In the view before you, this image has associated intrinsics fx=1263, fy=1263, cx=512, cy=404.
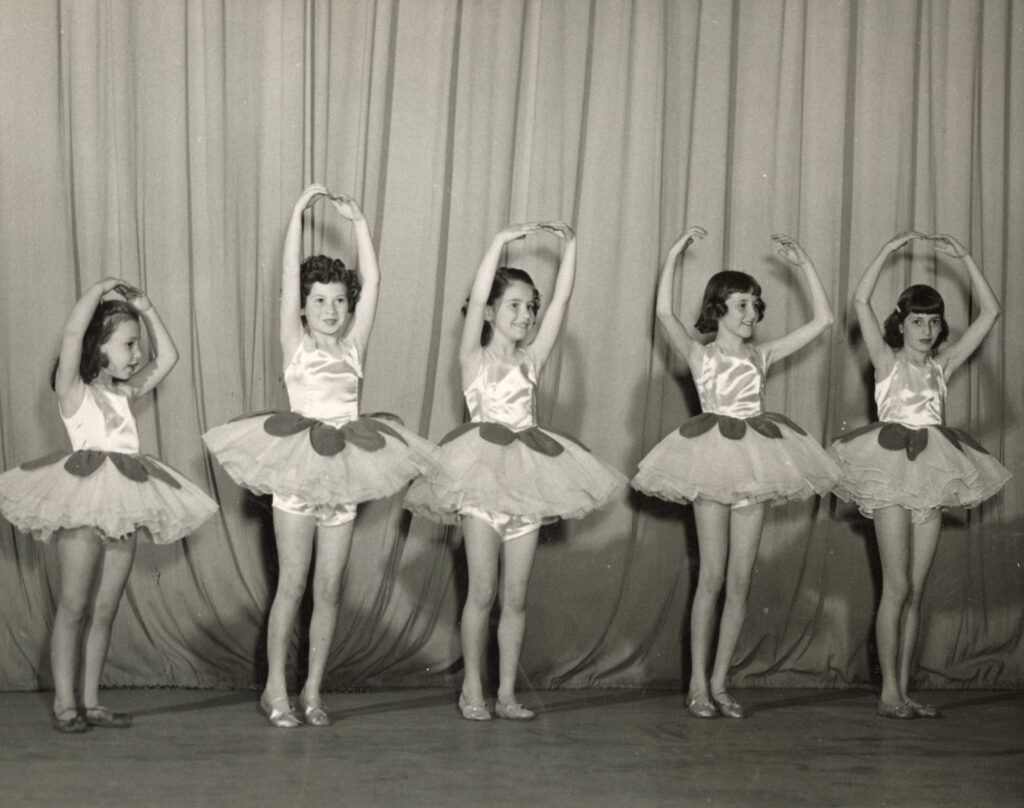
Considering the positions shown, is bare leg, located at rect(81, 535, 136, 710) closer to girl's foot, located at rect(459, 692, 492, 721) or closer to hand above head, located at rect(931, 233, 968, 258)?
girl's foot, located at rect(459, 692, 492, 721)

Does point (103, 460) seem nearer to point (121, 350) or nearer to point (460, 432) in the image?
point (121, 350)

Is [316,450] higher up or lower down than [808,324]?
lower down

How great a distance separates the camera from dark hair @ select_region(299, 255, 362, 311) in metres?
3.84

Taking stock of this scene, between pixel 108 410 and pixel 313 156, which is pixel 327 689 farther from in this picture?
pixel 313 156

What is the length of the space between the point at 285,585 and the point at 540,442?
2.87ft

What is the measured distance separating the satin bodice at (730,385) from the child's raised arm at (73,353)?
6.32 ft

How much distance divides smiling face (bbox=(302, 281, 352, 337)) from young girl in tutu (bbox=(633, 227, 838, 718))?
42.9 inches

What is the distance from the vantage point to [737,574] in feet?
13.3

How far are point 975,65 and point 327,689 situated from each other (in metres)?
3.42

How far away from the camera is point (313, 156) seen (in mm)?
4418

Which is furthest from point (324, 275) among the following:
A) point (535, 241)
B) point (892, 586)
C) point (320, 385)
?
point (892, 586)

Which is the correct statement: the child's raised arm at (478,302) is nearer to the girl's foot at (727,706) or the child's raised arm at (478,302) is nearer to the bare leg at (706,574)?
the bare leg at (706,574)

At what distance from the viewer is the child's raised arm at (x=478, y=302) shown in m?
3.93

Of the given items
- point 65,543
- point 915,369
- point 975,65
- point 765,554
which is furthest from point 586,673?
point 975,65
